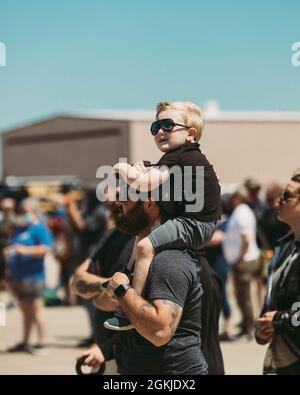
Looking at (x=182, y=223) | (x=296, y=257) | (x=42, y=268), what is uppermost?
(x=182, y=223)

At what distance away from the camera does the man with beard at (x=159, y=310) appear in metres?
3.00

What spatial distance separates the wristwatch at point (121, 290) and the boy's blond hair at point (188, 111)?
2.24 ft

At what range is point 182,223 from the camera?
127 inches

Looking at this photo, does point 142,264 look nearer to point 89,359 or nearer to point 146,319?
point 146,319

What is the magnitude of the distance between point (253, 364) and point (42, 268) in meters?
2.66

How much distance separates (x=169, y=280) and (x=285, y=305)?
123 cm

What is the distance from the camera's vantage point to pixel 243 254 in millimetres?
9766

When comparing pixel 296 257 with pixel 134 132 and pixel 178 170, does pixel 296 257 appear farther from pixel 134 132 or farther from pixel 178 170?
pixel 134 132

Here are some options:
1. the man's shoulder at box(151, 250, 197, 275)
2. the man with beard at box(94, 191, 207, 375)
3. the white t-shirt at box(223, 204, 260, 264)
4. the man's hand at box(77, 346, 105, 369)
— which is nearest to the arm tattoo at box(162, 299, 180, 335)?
the man with beard at box(94, 191, 207, 375)

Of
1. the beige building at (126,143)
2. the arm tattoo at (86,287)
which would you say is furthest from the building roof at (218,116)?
the arm tattoo at (86,287)

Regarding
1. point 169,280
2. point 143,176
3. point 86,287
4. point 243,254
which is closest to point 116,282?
point 169,280

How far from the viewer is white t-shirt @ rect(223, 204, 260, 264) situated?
966cm

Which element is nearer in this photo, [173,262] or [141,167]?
[173,262]
